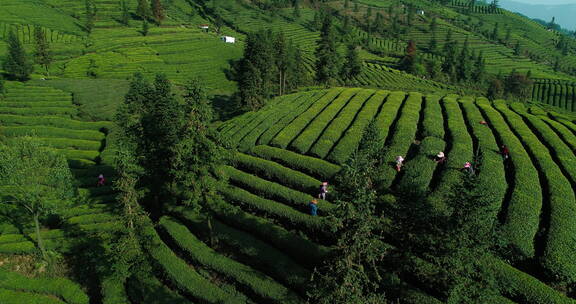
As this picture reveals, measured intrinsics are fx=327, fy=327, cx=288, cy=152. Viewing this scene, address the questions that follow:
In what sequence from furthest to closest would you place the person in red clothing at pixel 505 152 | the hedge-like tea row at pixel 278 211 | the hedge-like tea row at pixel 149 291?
the person in red clothing at pixel 505 152, the hedge-like tea row at pixel 278 211, the hedge-like tea row at pixel 149 291

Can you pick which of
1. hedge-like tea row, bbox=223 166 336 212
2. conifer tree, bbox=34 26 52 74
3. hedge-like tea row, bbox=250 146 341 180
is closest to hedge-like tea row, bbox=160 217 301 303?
hedge-like tea row, bbox=223 166 336 212

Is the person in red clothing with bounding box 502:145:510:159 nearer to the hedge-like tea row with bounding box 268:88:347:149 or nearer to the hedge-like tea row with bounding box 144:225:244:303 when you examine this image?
the hedge-like tea row with bounding box 268:88:347:149

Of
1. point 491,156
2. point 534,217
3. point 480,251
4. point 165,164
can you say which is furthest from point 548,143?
point 165,164

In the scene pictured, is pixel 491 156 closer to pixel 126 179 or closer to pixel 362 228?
pixel 362 228

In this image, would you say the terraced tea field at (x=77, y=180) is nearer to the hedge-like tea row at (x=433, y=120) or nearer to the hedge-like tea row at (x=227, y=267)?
the hedge-like tea row at (x=227, y=267)

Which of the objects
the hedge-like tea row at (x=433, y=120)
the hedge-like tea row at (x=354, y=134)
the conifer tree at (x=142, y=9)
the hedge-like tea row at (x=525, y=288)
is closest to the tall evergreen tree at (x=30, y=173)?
the hedge-like tea row at (x=354, y=134)

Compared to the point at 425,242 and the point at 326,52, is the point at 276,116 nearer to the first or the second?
the point at 326,52
